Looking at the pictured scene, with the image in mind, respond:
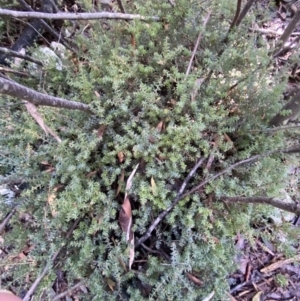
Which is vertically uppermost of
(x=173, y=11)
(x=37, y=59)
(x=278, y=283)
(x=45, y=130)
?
(x=173, y=11)

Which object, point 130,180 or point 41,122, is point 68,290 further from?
point 41,122

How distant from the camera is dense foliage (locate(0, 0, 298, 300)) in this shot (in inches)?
61.7

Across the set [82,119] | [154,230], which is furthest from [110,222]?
[82,119]

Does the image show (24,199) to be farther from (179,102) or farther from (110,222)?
(179,102)

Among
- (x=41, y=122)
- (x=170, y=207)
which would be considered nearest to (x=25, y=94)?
(x=41, y=122)

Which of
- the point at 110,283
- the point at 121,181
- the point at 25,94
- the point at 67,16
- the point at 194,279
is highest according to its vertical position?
the point at 67,16

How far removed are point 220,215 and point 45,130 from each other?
960 millimetres

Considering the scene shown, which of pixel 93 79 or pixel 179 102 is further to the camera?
pixel 93 79

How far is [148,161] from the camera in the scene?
162 cm

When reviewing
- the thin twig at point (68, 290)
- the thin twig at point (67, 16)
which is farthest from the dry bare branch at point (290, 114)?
the thin twig at point (68, 290)

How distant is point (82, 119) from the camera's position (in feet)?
5.64

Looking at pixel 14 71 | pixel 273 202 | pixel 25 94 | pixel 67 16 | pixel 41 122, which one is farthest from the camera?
pixel 14 71

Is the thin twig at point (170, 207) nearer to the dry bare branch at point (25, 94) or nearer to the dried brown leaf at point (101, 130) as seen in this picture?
the dried brown leaf at point (101, 130)

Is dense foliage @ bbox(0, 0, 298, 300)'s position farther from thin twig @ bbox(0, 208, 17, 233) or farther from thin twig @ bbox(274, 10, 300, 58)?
thin twig @ bbox(274, 10, 300, 58)
